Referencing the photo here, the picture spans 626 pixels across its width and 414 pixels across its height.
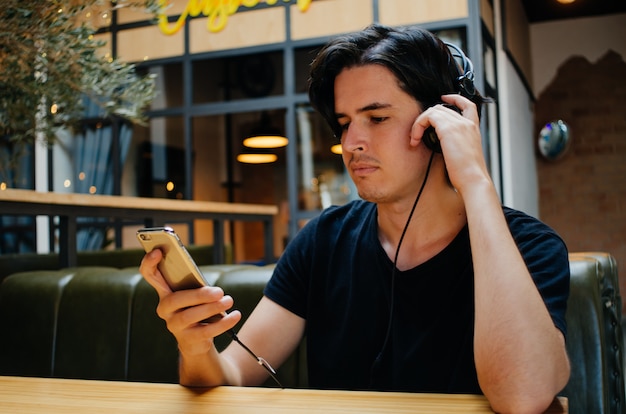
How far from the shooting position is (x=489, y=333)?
3.34ft

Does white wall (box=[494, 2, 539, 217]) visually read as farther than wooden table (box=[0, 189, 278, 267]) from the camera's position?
Yes

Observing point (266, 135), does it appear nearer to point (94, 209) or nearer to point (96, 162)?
point (96, 162)

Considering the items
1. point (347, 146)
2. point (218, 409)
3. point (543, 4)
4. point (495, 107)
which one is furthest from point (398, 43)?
point (543, 4)

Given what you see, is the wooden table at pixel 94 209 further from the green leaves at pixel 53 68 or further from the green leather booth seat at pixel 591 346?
the green leather booth seat at pixel 591 346

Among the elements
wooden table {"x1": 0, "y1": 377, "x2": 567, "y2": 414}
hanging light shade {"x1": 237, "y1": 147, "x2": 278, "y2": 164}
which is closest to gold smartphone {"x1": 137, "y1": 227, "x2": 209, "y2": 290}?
wooden table {"x1": 0, "y1": 377, "x2": 567, "y2": 414}

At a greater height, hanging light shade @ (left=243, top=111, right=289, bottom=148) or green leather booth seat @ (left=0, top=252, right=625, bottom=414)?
hanging light shade @ (left=243, top=111, right=289, bottom=148)

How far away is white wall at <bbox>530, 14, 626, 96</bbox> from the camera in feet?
25.6

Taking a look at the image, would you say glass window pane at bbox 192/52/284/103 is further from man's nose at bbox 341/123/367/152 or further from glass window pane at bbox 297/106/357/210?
man's nose at bbox 341/123/367/152

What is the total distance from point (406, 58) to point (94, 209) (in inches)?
82.0

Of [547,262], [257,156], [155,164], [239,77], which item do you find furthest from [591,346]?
[257,156]

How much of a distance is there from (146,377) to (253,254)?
301 inches

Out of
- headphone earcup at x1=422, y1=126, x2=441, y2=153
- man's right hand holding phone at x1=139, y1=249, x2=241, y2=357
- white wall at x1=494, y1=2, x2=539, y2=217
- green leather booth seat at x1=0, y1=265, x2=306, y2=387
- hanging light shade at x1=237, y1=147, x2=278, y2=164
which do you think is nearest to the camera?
man's right hand holding phone at x1=139, y1=249, x2=241, y2=357

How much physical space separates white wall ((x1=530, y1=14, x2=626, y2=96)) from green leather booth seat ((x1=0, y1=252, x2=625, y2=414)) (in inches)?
277

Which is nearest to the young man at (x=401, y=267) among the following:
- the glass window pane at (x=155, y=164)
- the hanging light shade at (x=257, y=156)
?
the glass window pane at (x=155, y=164)
